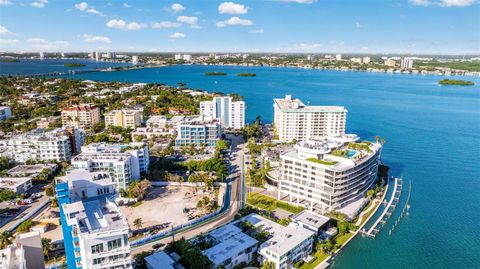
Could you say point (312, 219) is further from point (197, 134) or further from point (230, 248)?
point (197, 134)

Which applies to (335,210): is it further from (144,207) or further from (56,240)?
(56,240)

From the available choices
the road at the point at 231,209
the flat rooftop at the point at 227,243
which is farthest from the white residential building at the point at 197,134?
the flat rooftop at the point at 227,243

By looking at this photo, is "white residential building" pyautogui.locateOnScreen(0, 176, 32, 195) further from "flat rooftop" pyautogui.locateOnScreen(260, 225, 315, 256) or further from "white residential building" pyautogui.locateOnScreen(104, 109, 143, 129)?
"flat rooftop" pyautogui.locateOnScreen(260, 225, 315, 256)

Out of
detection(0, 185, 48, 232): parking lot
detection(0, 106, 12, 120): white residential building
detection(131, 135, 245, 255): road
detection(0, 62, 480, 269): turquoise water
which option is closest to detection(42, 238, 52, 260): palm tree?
detection(131, 135, 245, 255): road

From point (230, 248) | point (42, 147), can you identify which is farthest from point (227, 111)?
point (230, 248)

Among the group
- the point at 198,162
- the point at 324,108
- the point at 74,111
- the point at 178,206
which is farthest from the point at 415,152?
the point at 74,111
